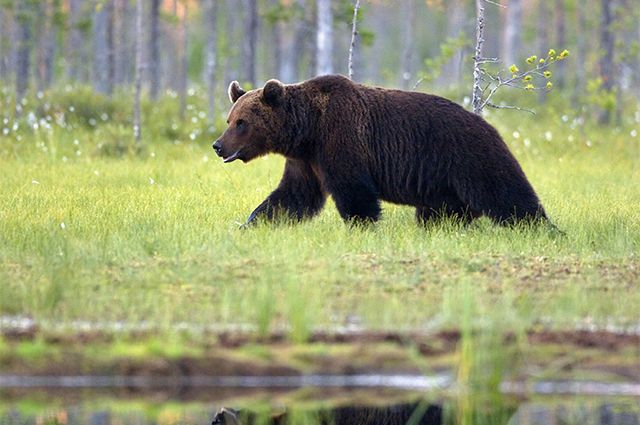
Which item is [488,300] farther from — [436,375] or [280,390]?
[280,390]

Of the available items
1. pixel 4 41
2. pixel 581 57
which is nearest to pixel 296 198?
pixel 4 41

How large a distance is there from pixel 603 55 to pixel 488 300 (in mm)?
15878

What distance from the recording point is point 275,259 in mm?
8125

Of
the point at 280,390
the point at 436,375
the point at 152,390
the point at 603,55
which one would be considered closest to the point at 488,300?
the point at 436,375

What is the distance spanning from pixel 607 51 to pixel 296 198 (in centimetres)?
1343

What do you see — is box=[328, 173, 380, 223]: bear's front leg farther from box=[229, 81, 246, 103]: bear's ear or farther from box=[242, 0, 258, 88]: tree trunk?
box=[242, 0, 258, 88]: tree trunk

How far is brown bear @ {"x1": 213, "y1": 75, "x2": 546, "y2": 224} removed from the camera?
970 centimetres

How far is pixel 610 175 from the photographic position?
14.8 meters

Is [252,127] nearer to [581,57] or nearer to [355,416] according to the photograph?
[355,416]

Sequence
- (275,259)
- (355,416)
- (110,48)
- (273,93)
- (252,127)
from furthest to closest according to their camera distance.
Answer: (110,48)
(252,127)
(273,93)
(275,259)
(355,416)

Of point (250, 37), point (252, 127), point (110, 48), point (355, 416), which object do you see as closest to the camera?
point (355, 416)

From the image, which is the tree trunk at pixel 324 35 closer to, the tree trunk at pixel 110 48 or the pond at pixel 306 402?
the tree trunk at pixel 110 48

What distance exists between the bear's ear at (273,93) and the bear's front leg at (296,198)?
1.85 ft

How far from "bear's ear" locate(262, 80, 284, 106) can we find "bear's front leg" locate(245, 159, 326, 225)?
565 millimetres
